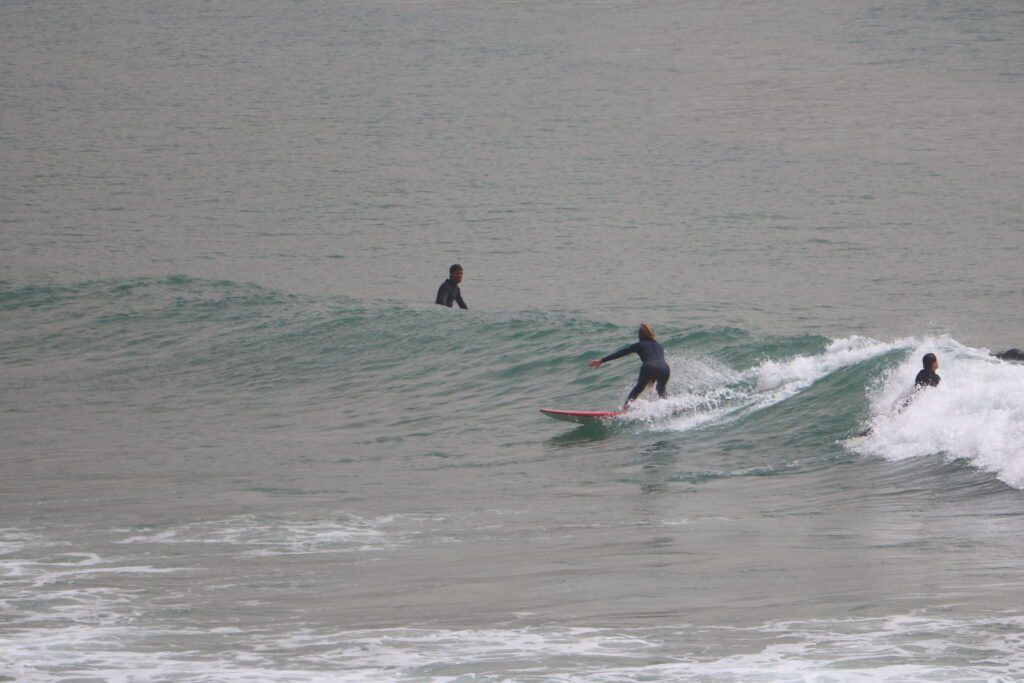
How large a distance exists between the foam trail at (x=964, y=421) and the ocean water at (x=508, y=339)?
2.1 inches

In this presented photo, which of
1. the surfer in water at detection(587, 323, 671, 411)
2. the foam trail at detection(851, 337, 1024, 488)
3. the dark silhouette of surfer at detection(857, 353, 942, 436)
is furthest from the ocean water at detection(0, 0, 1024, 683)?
the surfer in water at detection(587, 323, 671, 411)

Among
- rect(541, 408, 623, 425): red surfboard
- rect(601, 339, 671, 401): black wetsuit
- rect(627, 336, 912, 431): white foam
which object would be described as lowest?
rect(541, 408, 623, 425): red surfboard

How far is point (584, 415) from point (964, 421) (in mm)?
4174

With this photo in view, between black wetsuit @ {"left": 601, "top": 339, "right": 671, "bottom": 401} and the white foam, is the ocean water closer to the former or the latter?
the white foam

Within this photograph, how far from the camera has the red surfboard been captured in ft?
47.6

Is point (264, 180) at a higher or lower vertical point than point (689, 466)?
higher

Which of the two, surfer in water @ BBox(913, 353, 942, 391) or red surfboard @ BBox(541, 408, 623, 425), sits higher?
surfer in water @ BBox(913, 353, 942, 391)

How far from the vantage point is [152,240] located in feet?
115

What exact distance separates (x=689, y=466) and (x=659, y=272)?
18904mm

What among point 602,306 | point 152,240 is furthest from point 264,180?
point 602,306

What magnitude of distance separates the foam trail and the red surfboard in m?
2.83

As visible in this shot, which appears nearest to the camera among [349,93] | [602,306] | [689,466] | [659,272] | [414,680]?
[414,680]

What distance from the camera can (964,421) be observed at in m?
12.2

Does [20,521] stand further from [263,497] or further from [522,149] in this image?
[522,149]
